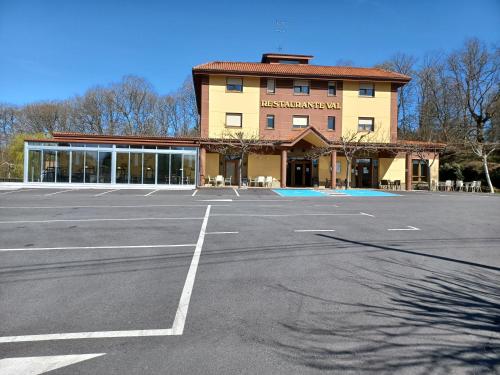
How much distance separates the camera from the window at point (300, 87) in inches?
1261

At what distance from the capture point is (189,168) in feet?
96.0

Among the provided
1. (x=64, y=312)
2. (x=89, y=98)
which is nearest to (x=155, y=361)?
(x=64, y=312)

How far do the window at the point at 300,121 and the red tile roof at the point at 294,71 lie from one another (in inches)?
134

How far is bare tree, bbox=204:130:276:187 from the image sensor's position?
93.9ft

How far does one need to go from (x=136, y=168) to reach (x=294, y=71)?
49.1 ft

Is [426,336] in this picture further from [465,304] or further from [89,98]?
[89,98]

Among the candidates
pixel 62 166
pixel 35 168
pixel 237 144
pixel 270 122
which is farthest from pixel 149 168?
pixel 270 122

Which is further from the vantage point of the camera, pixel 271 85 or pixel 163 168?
pixel 271 85

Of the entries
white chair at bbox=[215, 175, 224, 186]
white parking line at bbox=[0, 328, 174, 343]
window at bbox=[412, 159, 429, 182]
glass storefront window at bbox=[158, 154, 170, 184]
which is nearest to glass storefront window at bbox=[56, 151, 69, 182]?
glass storefront window at bbox=[158, 154, 170, 184]

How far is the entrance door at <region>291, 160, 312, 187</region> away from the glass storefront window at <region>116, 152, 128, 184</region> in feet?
44.0

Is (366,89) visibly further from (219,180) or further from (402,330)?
(402,330)

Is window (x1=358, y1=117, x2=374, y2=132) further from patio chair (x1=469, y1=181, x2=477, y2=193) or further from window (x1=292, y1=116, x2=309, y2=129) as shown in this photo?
patio chair (x1=469, y1=181, x2=477, y2=193)

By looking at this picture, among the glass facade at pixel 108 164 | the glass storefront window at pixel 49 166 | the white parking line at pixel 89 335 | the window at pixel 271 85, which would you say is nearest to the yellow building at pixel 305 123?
the window at pixel 271 85

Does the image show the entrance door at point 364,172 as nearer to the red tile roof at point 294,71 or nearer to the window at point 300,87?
the red tile roof at point 294,71
